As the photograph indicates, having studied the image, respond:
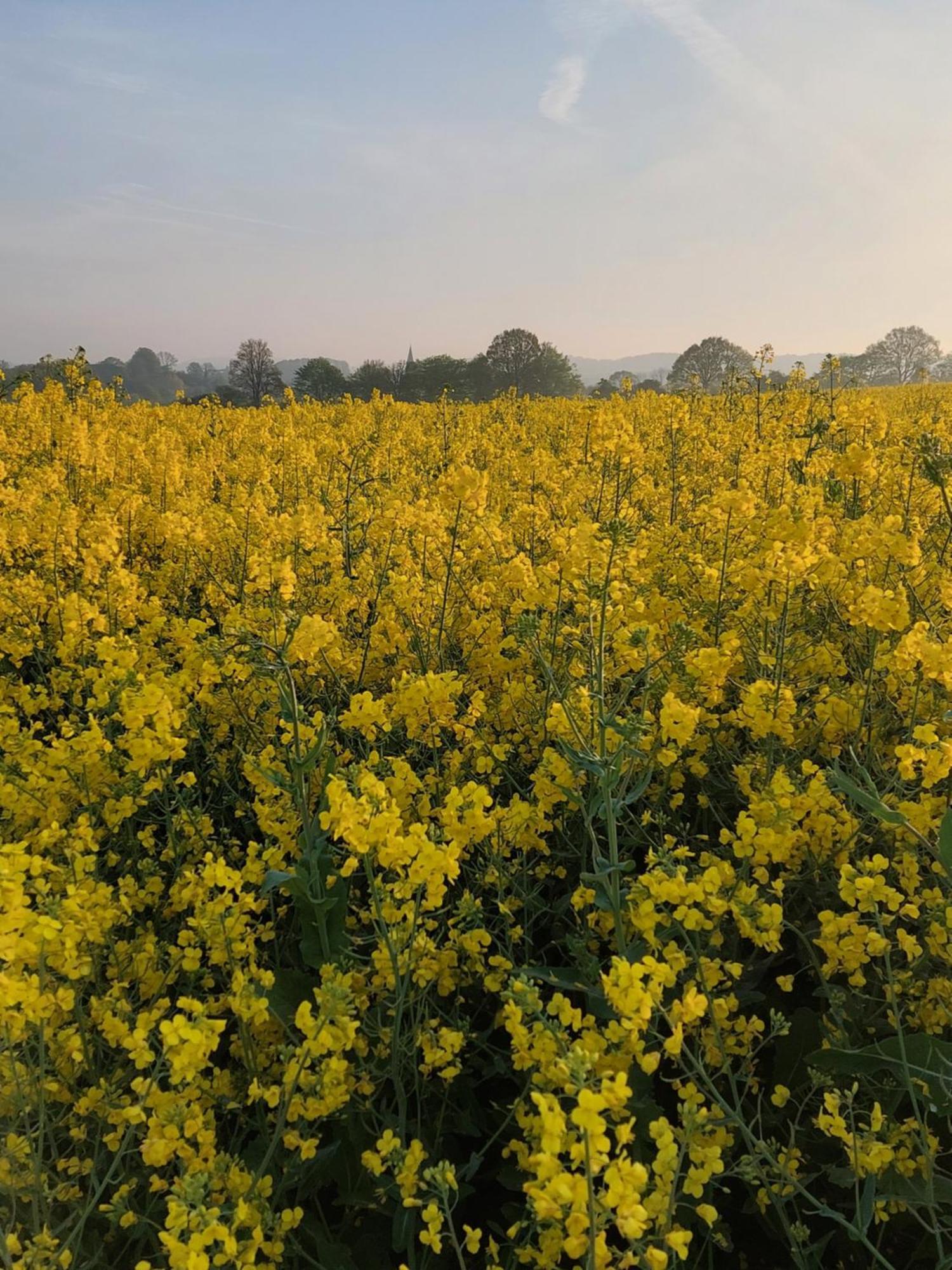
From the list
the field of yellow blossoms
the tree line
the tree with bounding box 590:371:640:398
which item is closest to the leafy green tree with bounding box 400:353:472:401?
the tree line

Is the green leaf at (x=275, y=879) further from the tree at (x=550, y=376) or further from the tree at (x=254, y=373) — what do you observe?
the tree at (x=550, y=376)

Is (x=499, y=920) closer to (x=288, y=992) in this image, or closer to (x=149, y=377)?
(x=288, y=992)

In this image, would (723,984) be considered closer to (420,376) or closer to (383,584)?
(383,584)

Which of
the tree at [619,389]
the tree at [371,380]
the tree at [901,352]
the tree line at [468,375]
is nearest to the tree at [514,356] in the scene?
the tree line at [468,375]

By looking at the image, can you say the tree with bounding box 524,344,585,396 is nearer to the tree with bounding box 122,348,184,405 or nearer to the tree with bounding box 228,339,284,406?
the tree with bounding box 228,339,284,406

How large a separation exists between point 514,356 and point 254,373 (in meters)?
15.0

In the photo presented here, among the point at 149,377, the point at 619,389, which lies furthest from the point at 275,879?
the point at 149,377

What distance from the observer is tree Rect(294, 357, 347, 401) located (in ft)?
126

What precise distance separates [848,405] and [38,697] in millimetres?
5169

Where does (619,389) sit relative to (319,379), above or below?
below

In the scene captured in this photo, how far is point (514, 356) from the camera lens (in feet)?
139

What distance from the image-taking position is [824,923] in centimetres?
197

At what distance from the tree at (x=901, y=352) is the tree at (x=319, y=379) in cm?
4394

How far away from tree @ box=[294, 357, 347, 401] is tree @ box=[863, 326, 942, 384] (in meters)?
43.9
